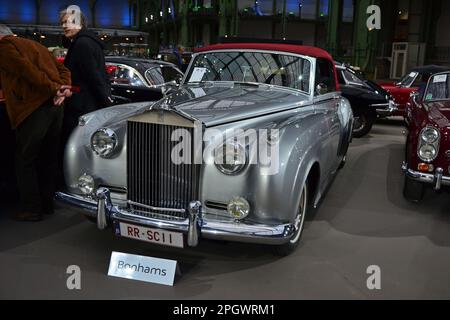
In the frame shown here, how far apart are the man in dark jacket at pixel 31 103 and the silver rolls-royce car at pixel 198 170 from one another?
0.54 metres

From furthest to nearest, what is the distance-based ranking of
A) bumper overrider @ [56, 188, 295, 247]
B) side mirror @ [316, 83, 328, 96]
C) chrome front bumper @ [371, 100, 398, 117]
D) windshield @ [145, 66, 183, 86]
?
chrome front bumper @ [371, 100, 398, 117] < windshield @ [145, 66, 183, 86] < side mirror @ [316, 83, 328, 96] < bumper overrider @ [56, 188, 295, 247]

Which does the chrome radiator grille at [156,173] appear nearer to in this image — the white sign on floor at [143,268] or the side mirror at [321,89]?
the white sign on floor at [143,268]

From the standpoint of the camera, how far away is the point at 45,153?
405 centimetres

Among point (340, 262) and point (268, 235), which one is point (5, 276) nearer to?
point (268, 235)

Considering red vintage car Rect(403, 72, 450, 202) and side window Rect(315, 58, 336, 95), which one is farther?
side window Rect(315, 58, 336, 95)

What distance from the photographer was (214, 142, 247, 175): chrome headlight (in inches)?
111

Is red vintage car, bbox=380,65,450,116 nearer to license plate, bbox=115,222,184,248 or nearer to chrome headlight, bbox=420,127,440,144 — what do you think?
chrome headlight, bbox=420,127,440,144

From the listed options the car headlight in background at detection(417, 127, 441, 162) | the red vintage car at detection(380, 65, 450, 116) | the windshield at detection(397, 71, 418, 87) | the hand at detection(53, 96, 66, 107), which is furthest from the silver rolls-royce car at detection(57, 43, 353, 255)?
the windshield at detection(397, 71, 418, 87)

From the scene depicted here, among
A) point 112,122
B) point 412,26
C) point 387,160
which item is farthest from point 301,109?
point 412,26

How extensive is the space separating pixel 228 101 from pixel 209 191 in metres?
1.02

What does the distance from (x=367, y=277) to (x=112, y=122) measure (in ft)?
7.13

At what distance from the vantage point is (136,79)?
23.5 ft

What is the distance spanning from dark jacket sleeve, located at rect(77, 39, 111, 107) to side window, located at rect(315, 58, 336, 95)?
2035 mm

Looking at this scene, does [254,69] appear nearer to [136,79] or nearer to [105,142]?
[105,142]
